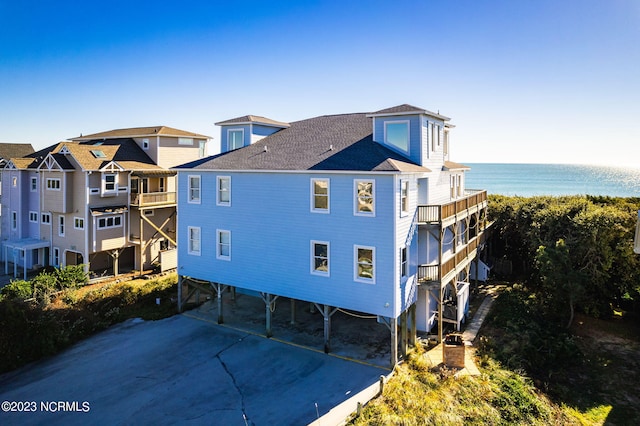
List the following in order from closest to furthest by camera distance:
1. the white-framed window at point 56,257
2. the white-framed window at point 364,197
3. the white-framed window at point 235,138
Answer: the white-framed window at point 364,197 → the white-framed window at point 235,138 → the white-framed window at point 56,257

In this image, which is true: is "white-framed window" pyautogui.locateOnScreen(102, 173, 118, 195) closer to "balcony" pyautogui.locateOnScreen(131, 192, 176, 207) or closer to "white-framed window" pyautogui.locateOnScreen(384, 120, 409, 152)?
"balcony" pyautogui.locateOnScreen(131, 192, 176, 207)

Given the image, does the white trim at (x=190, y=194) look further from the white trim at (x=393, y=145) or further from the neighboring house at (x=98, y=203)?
the white trim at (x=393, y=145)

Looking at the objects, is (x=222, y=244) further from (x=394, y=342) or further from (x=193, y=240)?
(x=394, y=342)

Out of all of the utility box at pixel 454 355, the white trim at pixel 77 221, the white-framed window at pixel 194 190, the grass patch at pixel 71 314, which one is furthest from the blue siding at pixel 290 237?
the white trim at pixel 77 221

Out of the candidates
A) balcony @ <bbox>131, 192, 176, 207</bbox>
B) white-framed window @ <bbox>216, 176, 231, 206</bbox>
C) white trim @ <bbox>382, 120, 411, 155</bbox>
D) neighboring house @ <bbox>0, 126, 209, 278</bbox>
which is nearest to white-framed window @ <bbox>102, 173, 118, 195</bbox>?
neighboring house @ <bbox>0, 126, 209, 278</bbox>

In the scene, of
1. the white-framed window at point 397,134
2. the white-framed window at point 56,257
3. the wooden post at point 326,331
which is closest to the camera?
the wooden post at point 326,331

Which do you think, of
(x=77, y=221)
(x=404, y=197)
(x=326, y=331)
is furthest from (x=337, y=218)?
(x=77, y=221)
